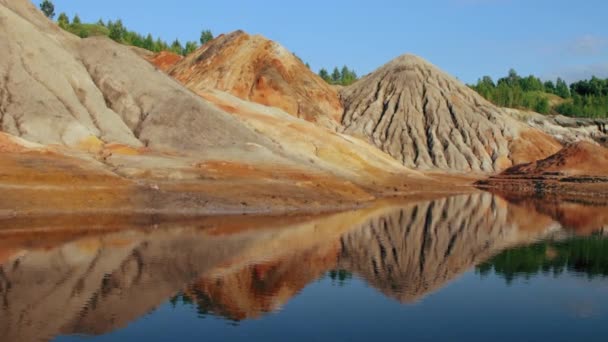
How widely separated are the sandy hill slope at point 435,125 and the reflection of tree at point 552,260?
91665 millimetres

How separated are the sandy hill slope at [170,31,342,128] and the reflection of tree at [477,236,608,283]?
308ft

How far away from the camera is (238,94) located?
141m

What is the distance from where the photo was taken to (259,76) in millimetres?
146125

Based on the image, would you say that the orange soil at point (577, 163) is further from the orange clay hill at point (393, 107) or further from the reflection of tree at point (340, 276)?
the reflection of tree at point (340, 276)

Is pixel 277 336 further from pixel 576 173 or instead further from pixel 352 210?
pixel 576 173

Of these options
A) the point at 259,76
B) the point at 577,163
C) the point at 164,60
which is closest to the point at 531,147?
the point at 577,163

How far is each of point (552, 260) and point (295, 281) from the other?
715 inches

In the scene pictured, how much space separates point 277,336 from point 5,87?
64802 mm

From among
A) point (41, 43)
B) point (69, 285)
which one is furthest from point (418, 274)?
point (41, 43)

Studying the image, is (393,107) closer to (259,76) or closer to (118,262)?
(259,76)

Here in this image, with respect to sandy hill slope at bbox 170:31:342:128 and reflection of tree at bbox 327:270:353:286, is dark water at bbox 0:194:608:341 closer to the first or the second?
reflection of tree at bbox 327:270:353:286

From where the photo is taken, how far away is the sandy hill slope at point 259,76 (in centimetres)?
14212

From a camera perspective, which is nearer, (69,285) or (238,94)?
(69,285)

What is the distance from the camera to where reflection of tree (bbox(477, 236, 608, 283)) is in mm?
41094
